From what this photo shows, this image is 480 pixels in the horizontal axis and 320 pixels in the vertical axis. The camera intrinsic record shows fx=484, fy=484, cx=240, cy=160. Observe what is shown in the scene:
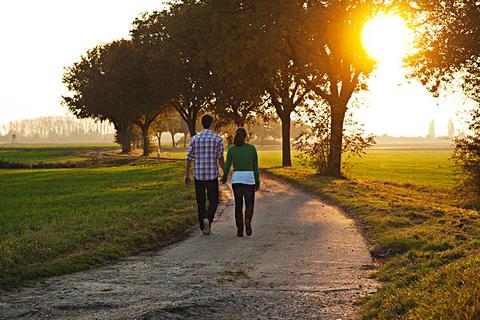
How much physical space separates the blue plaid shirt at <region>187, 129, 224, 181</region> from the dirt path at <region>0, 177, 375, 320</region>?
139 centimetres

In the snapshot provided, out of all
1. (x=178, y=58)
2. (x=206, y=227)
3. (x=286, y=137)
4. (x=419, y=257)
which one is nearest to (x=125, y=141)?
(x=178, y=58)

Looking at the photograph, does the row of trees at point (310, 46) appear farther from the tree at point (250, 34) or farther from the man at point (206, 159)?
the man at point (206, 159)

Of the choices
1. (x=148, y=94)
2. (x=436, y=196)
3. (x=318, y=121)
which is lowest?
(x=436, y=196)

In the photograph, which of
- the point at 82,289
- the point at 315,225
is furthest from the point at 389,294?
the point at 315,225

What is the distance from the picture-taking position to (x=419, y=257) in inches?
307

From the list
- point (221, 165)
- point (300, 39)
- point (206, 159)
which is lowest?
point (221, 165)

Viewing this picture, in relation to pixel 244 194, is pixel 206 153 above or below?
above

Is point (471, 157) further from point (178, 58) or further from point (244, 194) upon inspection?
point (178, 58)

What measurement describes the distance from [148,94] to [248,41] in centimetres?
2605

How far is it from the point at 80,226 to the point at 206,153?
3.45 m

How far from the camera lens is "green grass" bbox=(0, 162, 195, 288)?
801 centimetres

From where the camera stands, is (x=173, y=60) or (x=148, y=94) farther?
(x=148, y=94)

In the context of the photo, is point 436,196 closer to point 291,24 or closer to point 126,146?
point 291,24

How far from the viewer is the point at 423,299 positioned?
498cm
